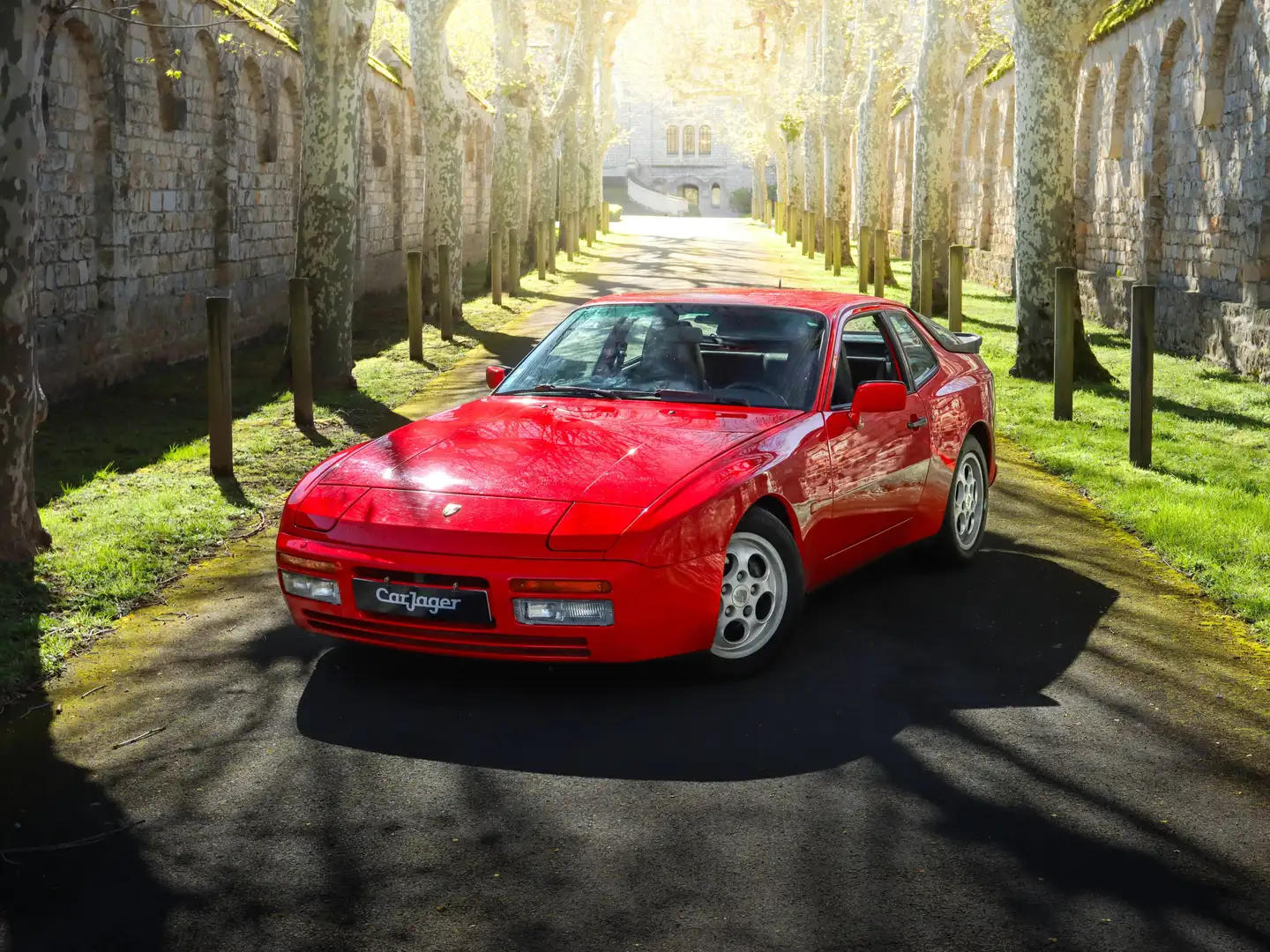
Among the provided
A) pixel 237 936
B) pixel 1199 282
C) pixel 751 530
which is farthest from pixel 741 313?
pixel 1199 282

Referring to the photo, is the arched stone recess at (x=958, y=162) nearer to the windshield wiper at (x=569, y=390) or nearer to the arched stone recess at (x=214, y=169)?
the arched stone recess at (x=214, y=169)

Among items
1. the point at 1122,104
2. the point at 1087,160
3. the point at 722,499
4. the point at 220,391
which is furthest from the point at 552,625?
the point at 1087,160

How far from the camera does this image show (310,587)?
5645mm

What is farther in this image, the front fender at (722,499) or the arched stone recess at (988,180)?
the arched stone recess at (988,180)

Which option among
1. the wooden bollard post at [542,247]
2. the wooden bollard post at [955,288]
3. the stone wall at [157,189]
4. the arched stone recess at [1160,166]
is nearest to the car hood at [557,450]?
the stone wall at [157,189]

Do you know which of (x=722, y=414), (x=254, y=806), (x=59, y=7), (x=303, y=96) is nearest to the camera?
(x=254, y=806)

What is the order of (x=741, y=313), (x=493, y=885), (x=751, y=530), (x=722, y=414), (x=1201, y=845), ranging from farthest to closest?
(x=741, y=313), (x=722, y=414), (x=751, y=530), (x=1201, y=845), (x=493, y=885)

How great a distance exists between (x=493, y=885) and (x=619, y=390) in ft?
10.3

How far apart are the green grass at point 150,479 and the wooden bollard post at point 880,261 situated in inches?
354

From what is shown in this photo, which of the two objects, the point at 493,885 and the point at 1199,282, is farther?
the point at 1199,282

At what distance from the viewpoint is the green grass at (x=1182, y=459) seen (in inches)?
304

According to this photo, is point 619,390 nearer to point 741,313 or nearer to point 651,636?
point 741,313

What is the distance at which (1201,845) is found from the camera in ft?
13.8

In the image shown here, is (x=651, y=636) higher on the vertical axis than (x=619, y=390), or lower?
lower
